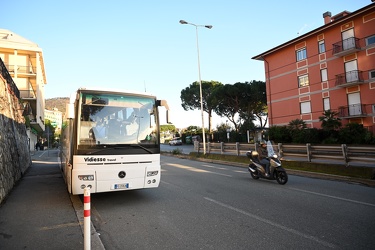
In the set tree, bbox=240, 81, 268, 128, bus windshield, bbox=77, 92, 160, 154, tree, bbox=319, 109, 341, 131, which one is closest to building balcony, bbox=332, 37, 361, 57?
tree, bbox=319, 109, 341, 131

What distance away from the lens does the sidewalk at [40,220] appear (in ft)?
12.6

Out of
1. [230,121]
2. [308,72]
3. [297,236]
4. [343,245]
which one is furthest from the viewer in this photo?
[230,121]

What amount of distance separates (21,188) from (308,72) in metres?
31.5

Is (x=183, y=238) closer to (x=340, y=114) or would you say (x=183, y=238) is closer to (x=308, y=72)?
(x=340, y=114)

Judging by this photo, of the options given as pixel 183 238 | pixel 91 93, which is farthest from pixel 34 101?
pixel 183 238

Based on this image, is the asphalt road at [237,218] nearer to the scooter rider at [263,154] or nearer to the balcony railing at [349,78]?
the scooter rider at [263,154]

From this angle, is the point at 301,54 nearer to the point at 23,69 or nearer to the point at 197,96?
the point at 197,96

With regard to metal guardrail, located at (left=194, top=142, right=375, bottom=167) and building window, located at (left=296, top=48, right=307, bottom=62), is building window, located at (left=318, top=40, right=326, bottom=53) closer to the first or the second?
building window, located at (left=296, top=48, right=307, bottom=62)

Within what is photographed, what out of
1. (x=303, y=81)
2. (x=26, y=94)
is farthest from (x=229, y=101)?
(x=26, y=94)

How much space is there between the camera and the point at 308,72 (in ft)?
102

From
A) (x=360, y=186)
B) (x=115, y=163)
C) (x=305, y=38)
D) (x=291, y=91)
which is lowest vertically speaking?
(x=360, y=186)

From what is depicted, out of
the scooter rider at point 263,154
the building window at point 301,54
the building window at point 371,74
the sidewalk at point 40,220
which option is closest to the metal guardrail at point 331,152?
the scooter rider at point 263,154

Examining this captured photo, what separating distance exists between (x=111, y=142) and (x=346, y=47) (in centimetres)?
2952

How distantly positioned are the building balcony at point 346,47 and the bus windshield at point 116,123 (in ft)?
89.8
